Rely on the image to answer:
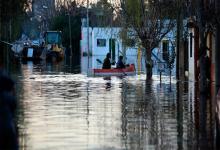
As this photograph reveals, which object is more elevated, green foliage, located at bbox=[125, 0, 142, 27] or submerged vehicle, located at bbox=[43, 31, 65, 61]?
green foliage, located at bbox=[125, 0, 142, 27]

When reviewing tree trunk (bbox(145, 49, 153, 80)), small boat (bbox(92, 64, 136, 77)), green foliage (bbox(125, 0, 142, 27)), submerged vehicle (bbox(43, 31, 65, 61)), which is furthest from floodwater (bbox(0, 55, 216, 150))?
submerged vehicle (bbox(43, 31, 65, 61))

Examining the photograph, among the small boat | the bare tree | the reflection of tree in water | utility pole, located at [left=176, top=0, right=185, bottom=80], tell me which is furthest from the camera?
the small boat

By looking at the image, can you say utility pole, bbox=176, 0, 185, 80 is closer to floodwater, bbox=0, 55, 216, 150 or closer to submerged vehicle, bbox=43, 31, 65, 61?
floodwater, bbox=0, 55, 216, 150

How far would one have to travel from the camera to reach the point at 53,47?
80812mm

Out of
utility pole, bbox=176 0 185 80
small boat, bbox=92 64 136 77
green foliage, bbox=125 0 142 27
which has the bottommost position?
small boat, bbox=92 64 136 77

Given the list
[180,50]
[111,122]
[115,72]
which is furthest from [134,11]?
[111,122]

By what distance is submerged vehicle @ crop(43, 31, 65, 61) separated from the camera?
79.3 metres

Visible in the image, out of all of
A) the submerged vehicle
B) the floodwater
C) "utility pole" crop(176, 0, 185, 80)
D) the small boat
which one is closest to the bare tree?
"utility pole" crop(176, 0, 185, 80)

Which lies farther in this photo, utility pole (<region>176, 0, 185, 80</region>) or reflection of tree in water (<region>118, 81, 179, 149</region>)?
utility pole (<region>176, 0, 185, 80</region>)

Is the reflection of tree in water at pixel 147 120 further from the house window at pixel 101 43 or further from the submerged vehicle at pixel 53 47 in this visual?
the house window at pixel 101 43

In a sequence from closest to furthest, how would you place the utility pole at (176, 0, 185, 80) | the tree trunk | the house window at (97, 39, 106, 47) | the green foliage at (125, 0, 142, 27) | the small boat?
the utility pole at (176, 0, 185, 80)
the tree trunk
the green foliage at (125, 0, 142, 27)
the small boat
the house window at (97, 39, 106, 47)

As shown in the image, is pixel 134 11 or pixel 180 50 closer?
pixel 134 11

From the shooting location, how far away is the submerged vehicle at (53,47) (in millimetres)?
79256

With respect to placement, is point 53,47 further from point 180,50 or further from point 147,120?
point 147,120
